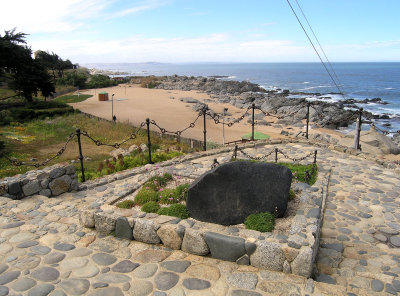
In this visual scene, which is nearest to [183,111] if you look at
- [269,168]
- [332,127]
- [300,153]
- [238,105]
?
[238,105]

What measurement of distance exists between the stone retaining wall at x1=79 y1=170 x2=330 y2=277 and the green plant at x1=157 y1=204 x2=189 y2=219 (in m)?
0.15

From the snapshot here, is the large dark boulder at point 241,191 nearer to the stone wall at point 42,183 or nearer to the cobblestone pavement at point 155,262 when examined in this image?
the cobblestone pavement at point 155,262

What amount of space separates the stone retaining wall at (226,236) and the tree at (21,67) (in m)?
26.2

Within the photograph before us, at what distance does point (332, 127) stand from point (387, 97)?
28.0 metres

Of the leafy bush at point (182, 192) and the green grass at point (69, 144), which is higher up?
the leafy bush at point (182, 192)

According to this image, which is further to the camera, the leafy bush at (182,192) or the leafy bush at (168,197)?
the leafy bush at (182,192)

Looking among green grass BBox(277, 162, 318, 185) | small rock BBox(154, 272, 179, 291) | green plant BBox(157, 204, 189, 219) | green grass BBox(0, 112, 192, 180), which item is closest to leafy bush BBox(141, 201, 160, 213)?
green plant BBox(157, 204, 189, 219)

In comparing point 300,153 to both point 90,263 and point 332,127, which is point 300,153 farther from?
point 332,127

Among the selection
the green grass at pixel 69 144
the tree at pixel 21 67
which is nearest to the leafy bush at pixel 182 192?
the green grass at pixel 69 144

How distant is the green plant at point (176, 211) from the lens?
507 cm

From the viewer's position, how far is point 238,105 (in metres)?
40.9

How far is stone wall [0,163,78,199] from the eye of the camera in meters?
6.44

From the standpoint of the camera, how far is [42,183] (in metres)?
6.70

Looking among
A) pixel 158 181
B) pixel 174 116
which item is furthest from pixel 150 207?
pixel 174 116
